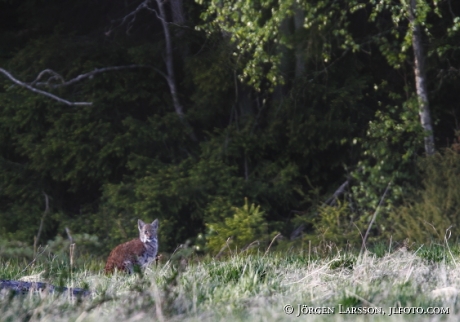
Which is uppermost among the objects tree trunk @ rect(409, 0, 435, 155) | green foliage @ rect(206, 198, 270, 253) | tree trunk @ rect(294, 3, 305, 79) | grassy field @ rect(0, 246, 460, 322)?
tree trunk @ rect(294, 3, 305, 79)

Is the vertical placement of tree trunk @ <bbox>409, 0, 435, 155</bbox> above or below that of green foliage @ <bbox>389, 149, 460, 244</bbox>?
above

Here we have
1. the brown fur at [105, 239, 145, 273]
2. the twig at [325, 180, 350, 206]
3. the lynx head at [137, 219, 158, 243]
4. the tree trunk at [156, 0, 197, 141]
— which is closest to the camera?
the brown fur at [105, 239, 145, 273]

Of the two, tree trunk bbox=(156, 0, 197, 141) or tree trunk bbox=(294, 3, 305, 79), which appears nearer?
tree trunk bbox=(294, 3, 305, 79)

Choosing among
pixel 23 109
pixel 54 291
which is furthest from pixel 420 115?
A: pixel 54 291

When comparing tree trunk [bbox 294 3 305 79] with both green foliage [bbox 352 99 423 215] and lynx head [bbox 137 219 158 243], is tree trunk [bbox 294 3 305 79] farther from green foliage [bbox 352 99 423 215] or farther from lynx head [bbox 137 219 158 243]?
lynx head [bbox 137 219 158 243]

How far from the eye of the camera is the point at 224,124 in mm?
19016

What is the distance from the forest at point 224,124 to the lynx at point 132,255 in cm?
591

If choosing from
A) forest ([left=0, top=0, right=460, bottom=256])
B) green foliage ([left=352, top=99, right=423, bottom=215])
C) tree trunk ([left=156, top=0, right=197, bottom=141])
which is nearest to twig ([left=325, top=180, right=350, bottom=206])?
forest ([left=0, top=0, right=460, bottom=256])

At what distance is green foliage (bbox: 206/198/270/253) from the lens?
15.4m

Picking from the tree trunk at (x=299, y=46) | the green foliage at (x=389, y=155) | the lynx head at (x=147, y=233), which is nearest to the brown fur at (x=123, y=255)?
the lynx head at (x=147, y=233)

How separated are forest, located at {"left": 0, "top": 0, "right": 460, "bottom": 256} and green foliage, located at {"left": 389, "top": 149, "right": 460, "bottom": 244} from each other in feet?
0.12

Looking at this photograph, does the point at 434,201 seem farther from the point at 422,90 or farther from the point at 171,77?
the point at 171,77

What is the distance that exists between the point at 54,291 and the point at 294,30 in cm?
1167

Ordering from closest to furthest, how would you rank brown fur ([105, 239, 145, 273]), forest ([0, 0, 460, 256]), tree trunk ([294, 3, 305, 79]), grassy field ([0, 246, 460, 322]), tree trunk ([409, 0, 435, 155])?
grassy field ([0, 246, 460, 322]), brown fur ([105, 239, 145, 273]), tree trunk ([409, 0, 435, 155]), forest ([0, 0, 460, 256]), tree trunk ([294, 3, 305, 79])
